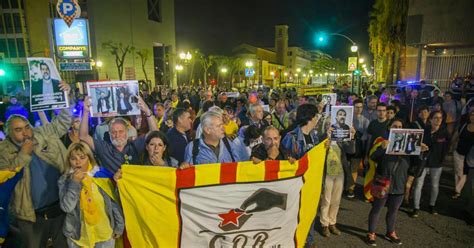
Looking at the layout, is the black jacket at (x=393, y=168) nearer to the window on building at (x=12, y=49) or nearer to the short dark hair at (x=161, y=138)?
the short dark hair at (x=161, y=138)

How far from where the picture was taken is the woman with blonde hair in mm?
3016

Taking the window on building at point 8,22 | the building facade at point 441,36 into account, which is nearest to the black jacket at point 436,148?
the building facade at point 441,36

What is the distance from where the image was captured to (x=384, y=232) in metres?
4.88

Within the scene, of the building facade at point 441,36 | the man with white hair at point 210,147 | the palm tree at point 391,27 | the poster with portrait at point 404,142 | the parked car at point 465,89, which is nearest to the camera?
the man with white hair at point 210,147

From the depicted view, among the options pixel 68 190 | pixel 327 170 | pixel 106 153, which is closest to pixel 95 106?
pixel 106 153

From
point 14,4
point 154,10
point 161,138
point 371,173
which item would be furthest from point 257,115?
point 14,4

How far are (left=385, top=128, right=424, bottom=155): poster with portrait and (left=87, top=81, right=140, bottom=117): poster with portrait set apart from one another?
3.57 metres

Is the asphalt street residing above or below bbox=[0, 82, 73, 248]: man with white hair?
below

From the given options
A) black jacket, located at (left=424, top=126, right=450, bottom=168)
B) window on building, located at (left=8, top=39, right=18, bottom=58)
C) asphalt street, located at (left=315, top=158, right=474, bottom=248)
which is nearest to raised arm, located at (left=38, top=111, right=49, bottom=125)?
asphalt street, located at (left=315, top=158, right=474, bottom=248)

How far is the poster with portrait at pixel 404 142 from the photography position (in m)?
4.34

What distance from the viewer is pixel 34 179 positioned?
3.32m

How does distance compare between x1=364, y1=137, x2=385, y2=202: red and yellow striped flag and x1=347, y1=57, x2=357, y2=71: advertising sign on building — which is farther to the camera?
x1=347, y1=57, x2=357, y2=71: advertising sign on building

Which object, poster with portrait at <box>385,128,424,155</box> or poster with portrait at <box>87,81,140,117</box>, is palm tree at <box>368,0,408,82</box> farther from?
poster with portrait at <box>87,81,140,117</box>

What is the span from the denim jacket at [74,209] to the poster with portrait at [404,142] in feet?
11.7
